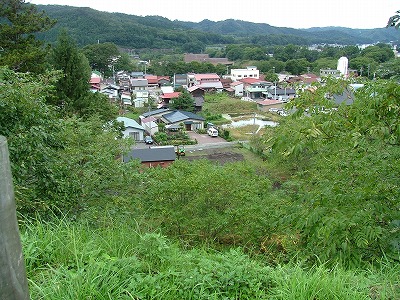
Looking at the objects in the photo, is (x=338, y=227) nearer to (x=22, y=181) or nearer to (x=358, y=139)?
(x=358, y=139)

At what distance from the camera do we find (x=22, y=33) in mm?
12078

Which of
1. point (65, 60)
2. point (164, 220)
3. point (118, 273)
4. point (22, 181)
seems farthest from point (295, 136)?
point (65, 60)

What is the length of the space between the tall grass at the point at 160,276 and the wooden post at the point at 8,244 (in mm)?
413

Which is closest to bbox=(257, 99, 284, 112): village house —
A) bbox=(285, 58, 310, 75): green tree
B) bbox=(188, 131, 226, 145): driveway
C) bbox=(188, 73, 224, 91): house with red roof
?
bbox=(188, 73, 224, 91): house with red roof

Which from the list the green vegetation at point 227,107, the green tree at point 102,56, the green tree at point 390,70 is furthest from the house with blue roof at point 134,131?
the green tree at point 102,56

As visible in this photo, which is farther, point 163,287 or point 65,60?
point 65,60

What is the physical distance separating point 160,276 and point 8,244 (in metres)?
0.91

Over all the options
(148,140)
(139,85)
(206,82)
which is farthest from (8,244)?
(206,82)

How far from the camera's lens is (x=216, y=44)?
106m

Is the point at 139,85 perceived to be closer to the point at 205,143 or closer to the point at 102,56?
the point at 102,56

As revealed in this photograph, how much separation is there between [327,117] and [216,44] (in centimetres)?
10742

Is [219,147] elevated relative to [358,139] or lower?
lower

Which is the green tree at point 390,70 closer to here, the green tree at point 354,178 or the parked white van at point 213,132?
the green tree at point 354,178

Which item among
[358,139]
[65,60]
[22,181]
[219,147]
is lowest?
[219,147]
